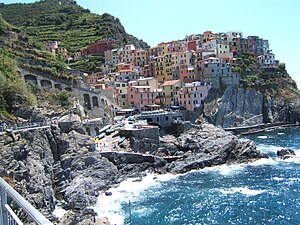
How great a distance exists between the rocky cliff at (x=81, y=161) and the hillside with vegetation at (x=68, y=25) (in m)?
70.4

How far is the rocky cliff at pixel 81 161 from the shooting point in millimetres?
30406

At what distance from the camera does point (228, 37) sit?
315 ft

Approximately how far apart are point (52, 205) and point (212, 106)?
49307 millimetres

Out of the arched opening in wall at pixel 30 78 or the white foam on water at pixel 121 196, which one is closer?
the white foam on water at pixel 121 196

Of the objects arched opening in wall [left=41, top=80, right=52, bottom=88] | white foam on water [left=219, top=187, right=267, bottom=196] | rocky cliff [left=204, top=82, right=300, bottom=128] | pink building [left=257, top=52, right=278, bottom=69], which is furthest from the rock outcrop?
white foam on water [left=219, top=187, right=267, bottom=196]

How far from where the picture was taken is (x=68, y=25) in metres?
126

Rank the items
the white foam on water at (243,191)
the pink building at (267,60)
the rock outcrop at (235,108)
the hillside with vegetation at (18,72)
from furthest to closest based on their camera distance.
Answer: the pink building at (267,60) < the rock outcrop at (235,108) < the hillside with vegetation at (18,72) < the white foam on water at (243,191)

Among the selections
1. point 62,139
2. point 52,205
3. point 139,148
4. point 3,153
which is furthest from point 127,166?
point 3,153

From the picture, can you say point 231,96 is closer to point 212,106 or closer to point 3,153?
point 212,106

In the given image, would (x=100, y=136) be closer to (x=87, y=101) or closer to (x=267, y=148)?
(x=87, y=101)

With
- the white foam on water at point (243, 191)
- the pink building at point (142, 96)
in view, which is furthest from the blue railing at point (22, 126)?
the pink building at point (142, 96)

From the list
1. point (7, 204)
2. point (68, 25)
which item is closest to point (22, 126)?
point (7, 204)

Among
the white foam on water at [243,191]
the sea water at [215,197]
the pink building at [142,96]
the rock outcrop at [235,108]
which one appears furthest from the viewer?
the pink building at [142,96]

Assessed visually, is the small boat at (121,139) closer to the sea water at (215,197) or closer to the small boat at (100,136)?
the small boat at (100,136)
